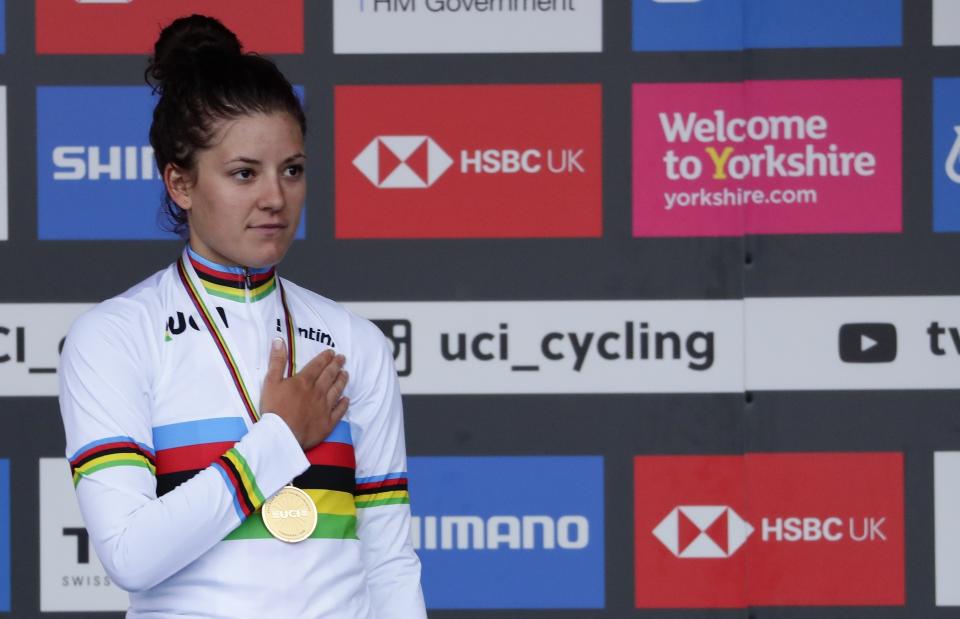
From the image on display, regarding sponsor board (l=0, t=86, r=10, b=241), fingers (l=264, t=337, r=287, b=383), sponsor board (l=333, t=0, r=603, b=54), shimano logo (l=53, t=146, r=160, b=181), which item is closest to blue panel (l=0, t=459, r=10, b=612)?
sponsor board (l=0, t=86, r=10, b=241)

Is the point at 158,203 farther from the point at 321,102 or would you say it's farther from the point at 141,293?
the point at 141,293

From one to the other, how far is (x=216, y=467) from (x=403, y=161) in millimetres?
1330

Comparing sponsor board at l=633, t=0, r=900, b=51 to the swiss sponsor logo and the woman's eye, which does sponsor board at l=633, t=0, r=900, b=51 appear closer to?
the swiss sponsor logo

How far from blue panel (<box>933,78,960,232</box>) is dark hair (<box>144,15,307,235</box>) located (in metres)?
1.59

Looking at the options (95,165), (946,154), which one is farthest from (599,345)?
(95,165)

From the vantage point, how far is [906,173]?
2.29 metres

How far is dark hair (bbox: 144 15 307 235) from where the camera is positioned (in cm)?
112

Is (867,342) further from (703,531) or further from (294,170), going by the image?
(294,170)

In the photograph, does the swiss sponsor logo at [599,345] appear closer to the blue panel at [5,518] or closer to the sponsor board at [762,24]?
the sponsor board at [762,24]

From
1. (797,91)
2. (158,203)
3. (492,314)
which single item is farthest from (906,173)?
(158,203)

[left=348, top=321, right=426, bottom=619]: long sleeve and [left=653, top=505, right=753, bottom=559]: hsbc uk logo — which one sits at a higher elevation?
[left=348, top=321, right=426, bottom=619]: long sleeve

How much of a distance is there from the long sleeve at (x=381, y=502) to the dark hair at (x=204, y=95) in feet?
0.91

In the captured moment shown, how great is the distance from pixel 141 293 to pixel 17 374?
125 centimetres

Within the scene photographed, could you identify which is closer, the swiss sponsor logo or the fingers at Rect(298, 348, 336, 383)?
the fingers at Rect(298, 348, 336, 383)
